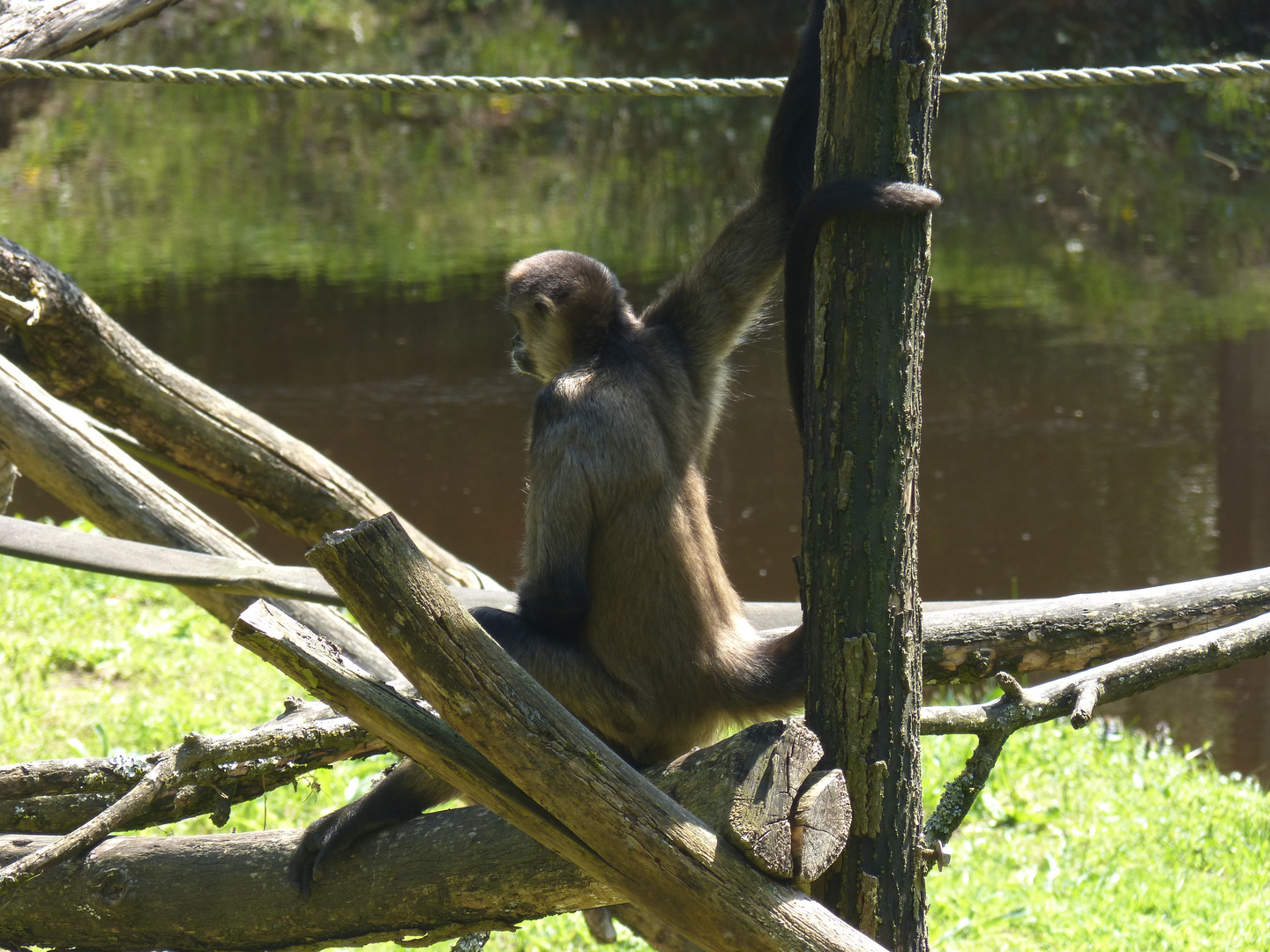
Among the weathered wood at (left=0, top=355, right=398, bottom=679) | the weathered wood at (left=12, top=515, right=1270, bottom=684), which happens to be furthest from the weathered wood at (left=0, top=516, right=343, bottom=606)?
the weathered wood at (left=12, top=515, right=1270, bottom=684)

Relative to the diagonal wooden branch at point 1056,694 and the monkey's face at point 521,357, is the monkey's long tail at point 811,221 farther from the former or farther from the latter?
the monkey's face at point 521,357

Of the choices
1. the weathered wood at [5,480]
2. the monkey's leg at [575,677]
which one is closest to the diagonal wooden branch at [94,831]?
the monkey's leg at [575,677]

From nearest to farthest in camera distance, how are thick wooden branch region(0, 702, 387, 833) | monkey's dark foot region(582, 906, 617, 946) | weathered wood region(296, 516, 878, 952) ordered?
weathered wood region(296, 516, 878, 952)
thick wooden branch region(0, 702, 387, 833)
monkey's dark foot region(582, 906, 617, 946)

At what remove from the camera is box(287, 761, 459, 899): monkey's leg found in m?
2.85

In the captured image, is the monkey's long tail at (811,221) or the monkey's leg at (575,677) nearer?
the monkey's long tail at (811,221)

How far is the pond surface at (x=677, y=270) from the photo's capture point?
29.8ft

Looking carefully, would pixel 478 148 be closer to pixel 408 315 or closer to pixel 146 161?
pixel 146 161

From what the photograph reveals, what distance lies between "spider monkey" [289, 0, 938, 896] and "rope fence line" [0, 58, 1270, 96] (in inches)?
21.1

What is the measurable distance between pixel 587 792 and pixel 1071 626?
133 cm

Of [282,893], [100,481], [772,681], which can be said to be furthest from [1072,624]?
[100,481]

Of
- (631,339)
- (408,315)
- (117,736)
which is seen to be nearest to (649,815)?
(631,339)

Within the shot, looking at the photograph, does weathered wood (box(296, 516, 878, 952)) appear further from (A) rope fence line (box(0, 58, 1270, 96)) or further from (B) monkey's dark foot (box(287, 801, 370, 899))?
(A) rope fence line (box(0, 58, 1270, 96))

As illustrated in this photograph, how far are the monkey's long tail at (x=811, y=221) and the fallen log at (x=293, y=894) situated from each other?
2.70 ft

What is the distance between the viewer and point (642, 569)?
3082 millimetres
